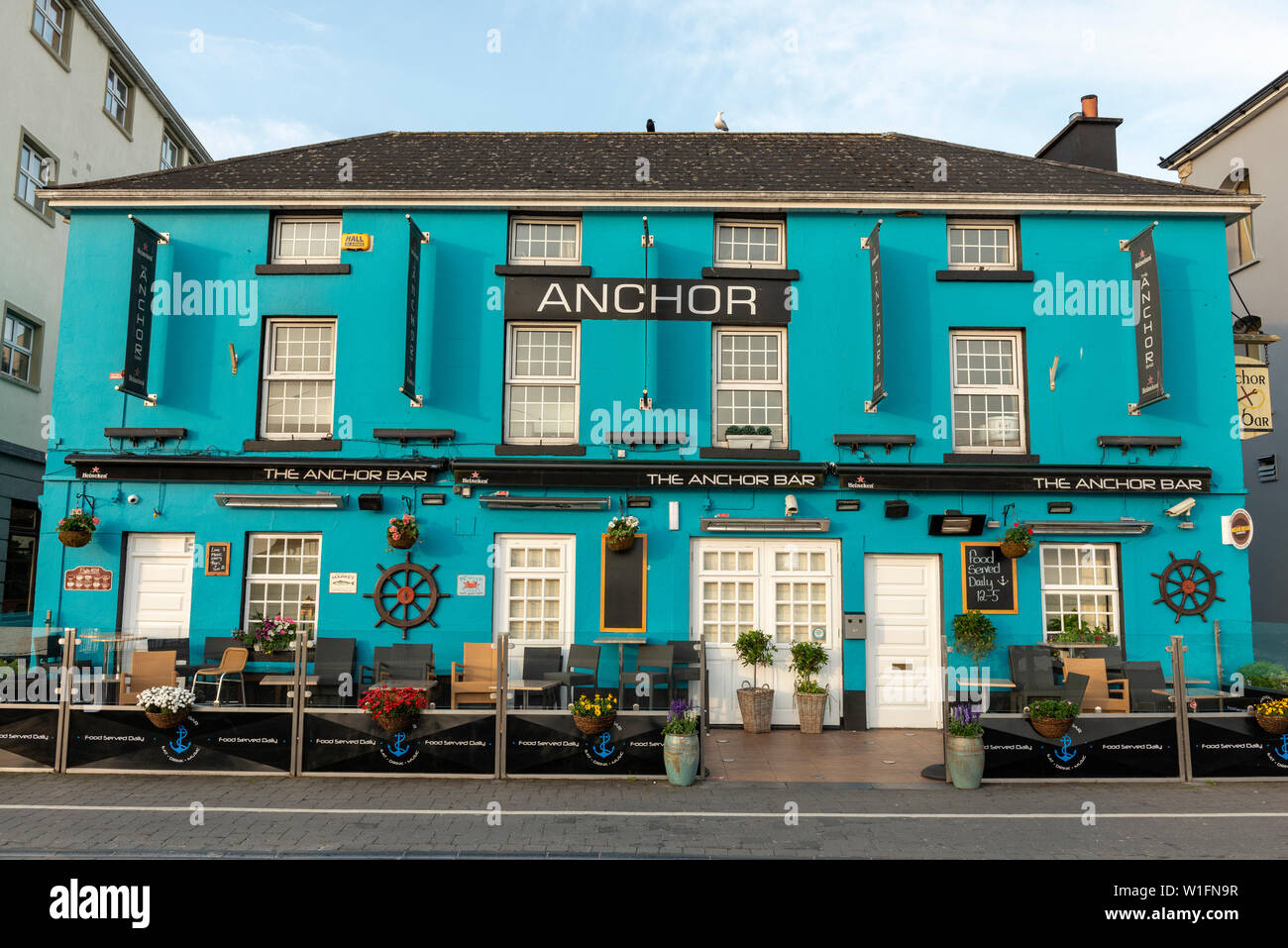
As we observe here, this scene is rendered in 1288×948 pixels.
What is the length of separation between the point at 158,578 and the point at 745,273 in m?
10.8

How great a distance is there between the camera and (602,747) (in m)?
9.90

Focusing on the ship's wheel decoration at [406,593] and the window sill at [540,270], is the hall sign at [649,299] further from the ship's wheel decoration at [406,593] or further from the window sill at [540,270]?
the ship's wheel decoration at [406,593]

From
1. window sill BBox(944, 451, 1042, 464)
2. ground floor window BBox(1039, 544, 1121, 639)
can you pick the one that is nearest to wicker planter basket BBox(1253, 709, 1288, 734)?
ground floor window BBox(1039, 544, 1121, 639)

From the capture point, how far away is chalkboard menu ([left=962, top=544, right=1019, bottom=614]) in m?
13.5

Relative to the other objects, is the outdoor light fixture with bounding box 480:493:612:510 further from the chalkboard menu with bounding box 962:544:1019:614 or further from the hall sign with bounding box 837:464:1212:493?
the chalkboard menu with bounding box 962:544:1019:614

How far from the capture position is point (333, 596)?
13.5 meters

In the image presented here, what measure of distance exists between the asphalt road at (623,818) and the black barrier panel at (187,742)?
200 millimetres

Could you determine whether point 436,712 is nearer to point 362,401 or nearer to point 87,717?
point 87,717

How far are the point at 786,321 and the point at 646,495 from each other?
3.75 m

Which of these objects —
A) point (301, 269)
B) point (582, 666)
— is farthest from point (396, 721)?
point (301, 269)

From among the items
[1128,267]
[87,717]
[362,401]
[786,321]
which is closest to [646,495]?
[786,321]

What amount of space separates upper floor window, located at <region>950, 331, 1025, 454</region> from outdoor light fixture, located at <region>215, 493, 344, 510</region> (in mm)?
10160

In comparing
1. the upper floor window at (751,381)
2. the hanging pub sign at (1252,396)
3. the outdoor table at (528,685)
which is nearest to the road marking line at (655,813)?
the outdoor table at (528,685)

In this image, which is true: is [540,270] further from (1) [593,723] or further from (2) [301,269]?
(1) [593,723]
